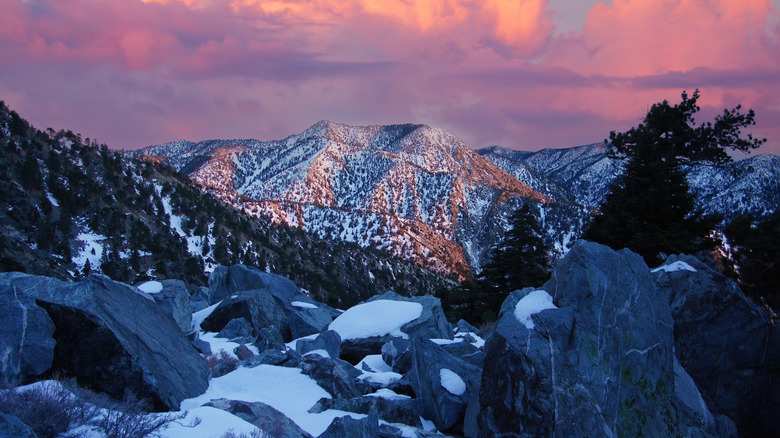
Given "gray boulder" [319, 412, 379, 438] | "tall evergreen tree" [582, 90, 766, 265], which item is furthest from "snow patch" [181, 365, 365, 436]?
"tall evergreen tree" [582, 90, 766, 265]

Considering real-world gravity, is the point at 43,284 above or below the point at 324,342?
above

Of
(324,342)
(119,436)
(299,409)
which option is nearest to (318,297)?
(324,342)

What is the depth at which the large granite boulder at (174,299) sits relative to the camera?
15.5 metres

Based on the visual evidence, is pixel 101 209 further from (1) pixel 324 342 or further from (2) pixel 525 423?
(2) pixel 525 423

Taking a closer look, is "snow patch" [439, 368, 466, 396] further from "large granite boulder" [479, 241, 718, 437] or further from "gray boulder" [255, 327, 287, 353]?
"gray boulder" [255, 327, 287, 353]

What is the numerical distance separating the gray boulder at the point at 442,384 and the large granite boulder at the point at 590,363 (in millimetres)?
1507

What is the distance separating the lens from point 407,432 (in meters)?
9.50

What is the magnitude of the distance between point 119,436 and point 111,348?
2.90 meters

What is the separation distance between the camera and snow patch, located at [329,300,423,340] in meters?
16.9

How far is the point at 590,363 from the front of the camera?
30.8 ft

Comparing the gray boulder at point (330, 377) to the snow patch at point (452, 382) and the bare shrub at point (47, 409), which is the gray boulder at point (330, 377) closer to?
the snow patch at point (452, 382)

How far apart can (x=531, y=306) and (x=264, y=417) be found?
5152 mm

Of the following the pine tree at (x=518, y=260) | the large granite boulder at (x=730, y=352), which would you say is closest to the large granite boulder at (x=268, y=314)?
the large granite boulder at (x=730, y=352)

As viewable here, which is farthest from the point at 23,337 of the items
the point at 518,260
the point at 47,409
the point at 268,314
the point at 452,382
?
the point at 518,260
